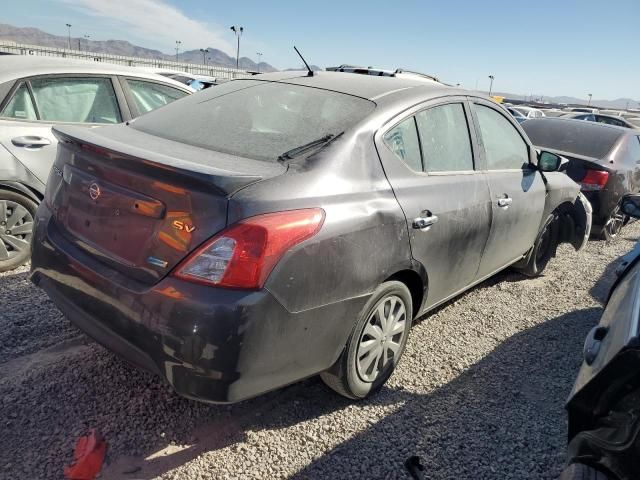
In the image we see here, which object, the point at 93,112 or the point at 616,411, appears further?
the point at 93,112

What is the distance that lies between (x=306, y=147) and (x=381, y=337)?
1145 millimetres

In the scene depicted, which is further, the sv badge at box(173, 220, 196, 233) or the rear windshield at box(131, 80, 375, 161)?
the rear windshield at box(131, 80, 375, 161)

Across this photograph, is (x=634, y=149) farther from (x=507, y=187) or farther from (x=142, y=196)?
(x=142, y=196)

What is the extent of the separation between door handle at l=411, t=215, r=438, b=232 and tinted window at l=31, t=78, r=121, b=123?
132 inches

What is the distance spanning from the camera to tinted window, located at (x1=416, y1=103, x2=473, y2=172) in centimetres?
303

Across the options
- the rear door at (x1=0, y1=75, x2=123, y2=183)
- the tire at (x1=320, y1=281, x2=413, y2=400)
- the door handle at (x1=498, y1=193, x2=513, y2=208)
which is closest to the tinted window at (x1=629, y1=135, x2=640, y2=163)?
Answer: the door handle at (x1=498, y1=193, x2=513, y2=208)

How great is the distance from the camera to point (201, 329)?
194cm

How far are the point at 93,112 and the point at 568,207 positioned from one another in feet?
15.5

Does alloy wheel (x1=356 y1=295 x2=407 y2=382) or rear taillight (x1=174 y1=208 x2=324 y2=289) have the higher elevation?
rear taillight (x1=174 y1=208 x2=324 y2=289)

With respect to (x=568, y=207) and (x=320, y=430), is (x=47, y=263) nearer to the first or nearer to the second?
(x=320, y=430)

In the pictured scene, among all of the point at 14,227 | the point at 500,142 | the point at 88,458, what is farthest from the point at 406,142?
the point at 14,227

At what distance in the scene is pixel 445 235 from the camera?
9.98ft

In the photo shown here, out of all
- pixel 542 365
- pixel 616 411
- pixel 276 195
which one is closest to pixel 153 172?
pixel 276 195

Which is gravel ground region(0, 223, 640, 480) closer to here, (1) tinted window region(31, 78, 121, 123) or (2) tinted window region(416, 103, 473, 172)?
(2) tinted window region(416, 103, 473, 172)
